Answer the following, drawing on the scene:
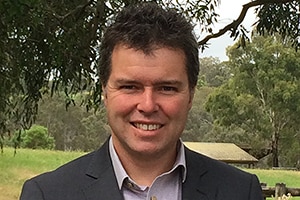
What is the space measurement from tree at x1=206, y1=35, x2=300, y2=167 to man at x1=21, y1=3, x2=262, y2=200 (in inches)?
817

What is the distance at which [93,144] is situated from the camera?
22.4m

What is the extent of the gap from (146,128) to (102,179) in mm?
173

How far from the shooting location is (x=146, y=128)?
1502 mm

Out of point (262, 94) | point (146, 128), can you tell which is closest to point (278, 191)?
point (146, 128)

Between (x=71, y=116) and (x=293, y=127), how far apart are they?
743 centimetres

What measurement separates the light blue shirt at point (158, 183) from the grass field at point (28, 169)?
1149 cm

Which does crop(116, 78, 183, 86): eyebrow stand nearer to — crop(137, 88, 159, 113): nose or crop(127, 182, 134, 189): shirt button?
crop(137, 88, 159, 113): nose

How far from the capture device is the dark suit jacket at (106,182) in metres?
1.57

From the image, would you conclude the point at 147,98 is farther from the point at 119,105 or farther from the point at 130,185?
the point at 130,185

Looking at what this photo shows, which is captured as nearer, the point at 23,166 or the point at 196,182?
the point at 196,182

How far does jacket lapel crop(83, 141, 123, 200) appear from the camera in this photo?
1.56m

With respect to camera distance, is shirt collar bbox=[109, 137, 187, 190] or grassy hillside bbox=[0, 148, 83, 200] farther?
grassy hillside bbox=[0, 148, 83, 200]

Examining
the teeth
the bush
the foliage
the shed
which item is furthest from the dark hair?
the bush

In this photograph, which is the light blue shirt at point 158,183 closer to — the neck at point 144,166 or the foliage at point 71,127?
the neck at point 144,166
